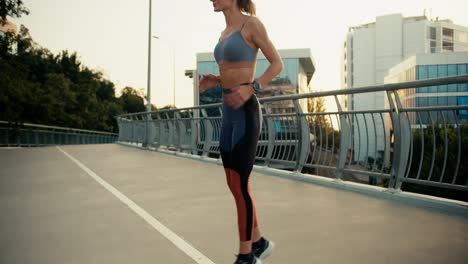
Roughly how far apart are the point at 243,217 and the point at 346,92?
180 inches

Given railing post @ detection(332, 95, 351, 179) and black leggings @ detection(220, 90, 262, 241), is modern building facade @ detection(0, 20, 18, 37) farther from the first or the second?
black leggings @ detection(220, 90, 262, 241)

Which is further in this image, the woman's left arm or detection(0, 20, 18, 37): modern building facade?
detection(0, 20, 18, 37): modern building facade

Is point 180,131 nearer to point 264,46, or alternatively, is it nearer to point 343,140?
point 343,140

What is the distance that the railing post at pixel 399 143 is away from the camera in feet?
19.8

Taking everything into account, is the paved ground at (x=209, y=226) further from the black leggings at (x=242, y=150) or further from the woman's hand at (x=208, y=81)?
the woman's hand at (x=208, y=81)

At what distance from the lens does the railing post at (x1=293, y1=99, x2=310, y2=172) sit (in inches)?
332

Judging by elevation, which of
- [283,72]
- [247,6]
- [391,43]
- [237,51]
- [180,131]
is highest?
[391,43]

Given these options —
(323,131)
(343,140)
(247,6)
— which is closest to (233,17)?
(247,6)

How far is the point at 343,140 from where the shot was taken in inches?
296

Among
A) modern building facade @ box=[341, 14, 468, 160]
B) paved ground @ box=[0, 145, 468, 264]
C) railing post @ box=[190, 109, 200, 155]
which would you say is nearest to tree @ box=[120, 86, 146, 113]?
modern building facade @ box=[341, 14, 468, 160]

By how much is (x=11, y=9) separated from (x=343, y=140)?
67.4 ft

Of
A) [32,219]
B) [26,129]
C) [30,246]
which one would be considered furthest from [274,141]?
[26,129]

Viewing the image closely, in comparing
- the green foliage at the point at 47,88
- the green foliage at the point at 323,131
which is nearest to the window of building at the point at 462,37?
the green foliage at the point at 47,88

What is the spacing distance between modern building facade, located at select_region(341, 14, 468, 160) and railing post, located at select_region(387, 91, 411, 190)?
350ft
